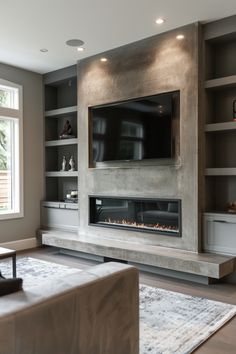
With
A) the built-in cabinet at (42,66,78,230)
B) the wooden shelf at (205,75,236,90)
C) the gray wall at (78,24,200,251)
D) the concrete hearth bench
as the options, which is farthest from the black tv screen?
the concrete hearth bench

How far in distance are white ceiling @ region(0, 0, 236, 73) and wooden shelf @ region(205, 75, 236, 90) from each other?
2.32ft

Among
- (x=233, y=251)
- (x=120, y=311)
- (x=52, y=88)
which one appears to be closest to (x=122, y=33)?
(x=52, y=88)

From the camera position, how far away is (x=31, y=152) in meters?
6.20

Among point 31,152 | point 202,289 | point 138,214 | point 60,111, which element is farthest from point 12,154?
point 202,289

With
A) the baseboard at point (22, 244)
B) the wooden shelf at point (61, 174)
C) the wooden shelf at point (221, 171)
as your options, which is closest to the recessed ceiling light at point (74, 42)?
the wooden shelf at point (61, 174)

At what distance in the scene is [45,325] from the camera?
1.49 m

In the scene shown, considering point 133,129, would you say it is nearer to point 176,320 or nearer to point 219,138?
point 219,138

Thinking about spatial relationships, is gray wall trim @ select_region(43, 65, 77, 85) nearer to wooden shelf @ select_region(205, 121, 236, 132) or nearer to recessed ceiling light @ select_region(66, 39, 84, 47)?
recessed ceiling light @ select_region(66, 39, 84, 47)

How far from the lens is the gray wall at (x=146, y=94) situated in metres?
4.27

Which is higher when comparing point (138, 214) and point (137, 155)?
point (137, 155)

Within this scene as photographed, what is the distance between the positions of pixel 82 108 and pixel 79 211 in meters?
1.66

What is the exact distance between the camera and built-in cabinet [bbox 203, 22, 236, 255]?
4.07 metres

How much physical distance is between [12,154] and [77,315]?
4.75 metres

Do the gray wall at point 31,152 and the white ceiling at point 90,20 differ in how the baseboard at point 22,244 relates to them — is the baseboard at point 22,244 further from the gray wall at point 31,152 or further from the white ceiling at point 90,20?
the white ceiling at point 90,20
